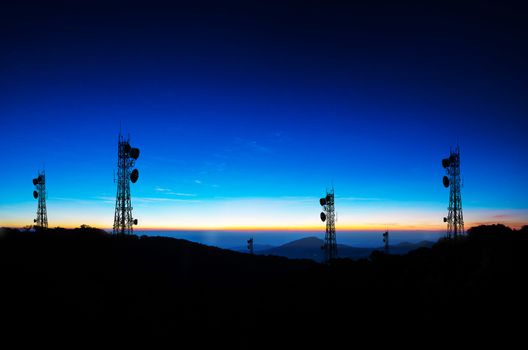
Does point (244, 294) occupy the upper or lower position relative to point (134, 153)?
lower

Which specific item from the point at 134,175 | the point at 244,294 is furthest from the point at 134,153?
the point at 244,294

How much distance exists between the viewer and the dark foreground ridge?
1633 centimetres

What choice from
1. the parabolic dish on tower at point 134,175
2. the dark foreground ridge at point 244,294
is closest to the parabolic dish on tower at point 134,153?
the parabolic dish on tower at point 134,175

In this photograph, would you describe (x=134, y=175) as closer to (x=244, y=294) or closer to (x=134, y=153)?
(x=134, y=153)

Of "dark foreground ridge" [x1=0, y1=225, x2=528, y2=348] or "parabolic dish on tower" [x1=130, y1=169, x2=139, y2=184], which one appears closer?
"dark foreground ridge" [x1=0, y1=225, x2=528, y2=348]

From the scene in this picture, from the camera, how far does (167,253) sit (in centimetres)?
2983

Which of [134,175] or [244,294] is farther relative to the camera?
[134,175]

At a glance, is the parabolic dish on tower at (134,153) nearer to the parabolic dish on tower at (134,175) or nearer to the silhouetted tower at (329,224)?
the parabolic dish on tower at (134,175)

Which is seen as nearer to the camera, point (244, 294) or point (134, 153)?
point (244, 294)

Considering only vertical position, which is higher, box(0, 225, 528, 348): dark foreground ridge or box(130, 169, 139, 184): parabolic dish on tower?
A: box(130, 169, 139, 184): parabolic dish on tower

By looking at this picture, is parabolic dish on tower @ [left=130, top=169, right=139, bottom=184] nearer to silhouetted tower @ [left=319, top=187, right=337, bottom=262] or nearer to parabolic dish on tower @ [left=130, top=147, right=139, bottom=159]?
parabolic dish on tower @ [left=130, top=147, right=139, bottom=159]

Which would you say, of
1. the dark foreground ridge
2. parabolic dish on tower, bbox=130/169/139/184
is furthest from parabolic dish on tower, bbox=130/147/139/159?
the dark foreground ridge

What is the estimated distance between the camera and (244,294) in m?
22.5

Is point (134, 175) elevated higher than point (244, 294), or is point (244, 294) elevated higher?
point (134, 175)
